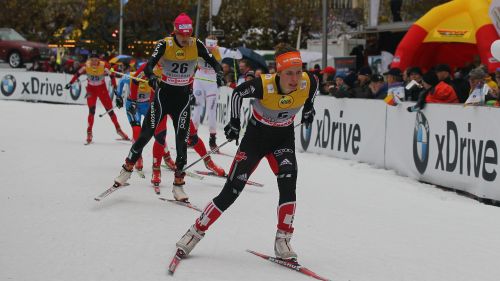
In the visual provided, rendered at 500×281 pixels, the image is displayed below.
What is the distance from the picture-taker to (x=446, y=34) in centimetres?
1917

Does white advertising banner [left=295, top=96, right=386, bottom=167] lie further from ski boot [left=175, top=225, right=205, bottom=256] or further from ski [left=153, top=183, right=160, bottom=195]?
ski boot [left=175, top=225, right=205, bottom=256]

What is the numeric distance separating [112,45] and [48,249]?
143 feet

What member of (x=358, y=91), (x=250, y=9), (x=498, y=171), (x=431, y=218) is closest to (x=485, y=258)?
(x=431, y=218)

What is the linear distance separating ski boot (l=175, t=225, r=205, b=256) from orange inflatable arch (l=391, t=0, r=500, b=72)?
11.3m

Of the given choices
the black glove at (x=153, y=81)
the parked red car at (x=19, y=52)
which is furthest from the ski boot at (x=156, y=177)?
the parked red car at (x=19, y=52)

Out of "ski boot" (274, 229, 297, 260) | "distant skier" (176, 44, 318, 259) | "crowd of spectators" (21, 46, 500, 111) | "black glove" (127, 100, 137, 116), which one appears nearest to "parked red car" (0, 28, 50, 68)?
"crowd of spectators" (21, 46, 500, 111)

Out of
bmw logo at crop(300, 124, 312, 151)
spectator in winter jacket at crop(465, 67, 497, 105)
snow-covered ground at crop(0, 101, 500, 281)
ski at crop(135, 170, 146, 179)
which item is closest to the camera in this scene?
snow-covered ground at crop(0, 101, 500, 281)

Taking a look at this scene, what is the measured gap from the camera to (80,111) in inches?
1048

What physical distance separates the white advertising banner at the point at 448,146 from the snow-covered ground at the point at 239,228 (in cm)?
27

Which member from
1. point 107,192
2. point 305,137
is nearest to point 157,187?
point 107,192

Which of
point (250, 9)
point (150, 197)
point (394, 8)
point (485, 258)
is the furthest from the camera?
point (250, 9)

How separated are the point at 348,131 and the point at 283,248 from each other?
8.37m

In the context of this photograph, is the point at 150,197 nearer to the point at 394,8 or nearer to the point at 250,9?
the point at 394,8

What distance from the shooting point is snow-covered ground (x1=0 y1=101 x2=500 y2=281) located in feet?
22.4
